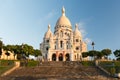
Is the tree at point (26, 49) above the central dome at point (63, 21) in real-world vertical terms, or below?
below

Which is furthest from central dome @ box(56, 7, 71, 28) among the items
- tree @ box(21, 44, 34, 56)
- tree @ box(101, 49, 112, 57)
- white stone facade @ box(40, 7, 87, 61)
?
tree @ box(21, 44, 34, 56)

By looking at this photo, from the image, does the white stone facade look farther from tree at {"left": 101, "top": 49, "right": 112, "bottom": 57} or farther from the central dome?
tree at {"left": 101, "top": 49, "right": 112, "bottom": 57}

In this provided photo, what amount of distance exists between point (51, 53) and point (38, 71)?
129 feet

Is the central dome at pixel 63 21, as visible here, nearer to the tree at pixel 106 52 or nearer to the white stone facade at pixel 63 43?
the white stone facade at pixel 63 43

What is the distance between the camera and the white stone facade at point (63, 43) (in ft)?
293

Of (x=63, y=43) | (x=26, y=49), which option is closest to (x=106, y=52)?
(x=63, y=43)

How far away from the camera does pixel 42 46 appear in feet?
318

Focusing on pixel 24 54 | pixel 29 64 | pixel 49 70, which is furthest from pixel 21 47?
pixel 49 70

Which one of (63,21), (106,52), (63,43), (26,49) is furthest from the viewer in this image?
(63,21)

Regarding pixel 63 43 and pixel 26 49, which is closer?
pixel 26 49

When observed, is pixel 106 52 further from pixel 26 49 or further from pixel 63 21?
pixel 26 49

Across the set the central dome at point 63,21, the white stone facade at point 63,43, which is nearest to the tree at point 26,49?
the white stone facade at point 63,43

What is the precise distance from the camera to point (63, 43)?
90.6 metres

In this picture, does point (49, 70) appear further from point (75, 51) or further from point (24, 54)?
point (75, 51)
